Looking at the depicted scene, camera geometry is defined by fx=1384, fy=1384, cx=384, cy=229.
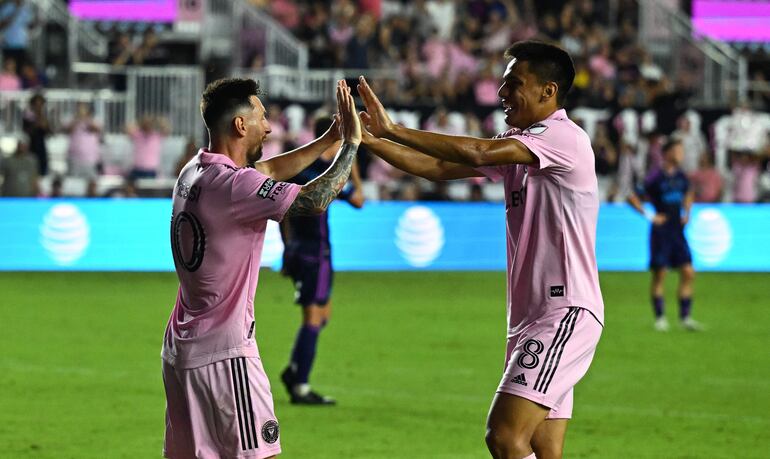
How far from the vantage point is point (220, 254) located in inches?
221

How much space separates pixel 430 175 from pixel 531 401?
1.27 meters

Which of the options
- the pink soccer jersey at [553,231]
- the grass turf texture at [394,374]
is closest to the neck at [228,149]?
the pink soccer jersey at [553,231]

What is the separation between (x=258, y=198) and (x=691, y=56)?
2605cm

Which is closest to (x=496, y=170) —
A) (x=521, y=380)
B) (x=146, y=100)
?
(x=521, y=380)

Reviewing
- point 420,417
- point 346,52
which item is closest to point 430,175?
point 420,417

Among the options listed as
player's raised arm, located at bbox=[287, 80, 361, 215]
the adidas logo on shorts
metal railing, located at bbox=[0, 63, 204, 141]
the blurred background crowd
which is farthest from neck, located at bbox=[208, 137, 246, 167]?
metal railing, located at bbox=[0, 63, 204, 141]

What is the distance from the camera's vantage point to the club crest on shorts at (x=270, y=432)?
→ 561cm

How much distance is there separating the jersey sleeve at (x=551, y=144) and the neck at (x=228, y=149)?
1.18m

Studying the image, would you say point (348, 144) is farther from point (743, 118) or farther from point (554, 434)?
point (743, 118)

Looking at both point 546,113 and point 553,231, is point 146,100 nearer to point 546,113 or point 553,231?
point 546,113

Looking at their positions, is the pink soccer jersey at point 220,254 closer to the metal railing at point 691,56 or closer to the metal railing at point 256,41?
the metal railing at point 256,41

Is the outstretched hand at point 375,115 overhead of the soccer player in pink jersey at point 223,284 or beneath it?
overhead

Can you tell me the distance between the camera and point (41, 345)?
1410 centimetres

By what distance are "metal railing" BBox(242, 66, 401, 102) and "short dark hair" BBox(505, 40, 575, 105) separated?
20243 millimetres
